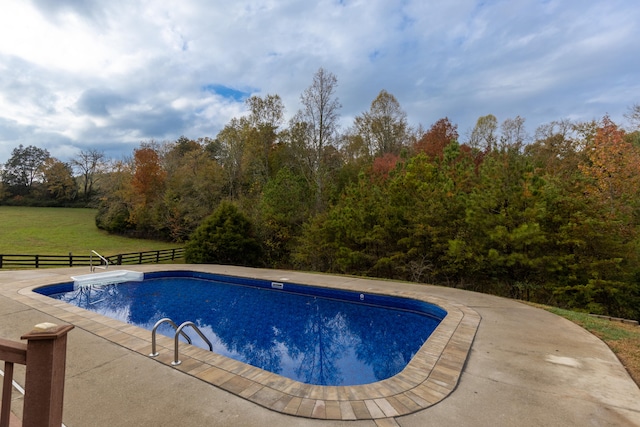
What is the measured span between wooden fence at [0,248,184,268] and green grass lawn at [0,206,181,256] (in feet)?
10.8

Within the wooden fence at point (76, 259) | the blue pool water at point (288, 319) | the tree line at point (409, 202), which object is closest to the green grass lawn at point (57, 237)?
the tree line at point (409, 202)

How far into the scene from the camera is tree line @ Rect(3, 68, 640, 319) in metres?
8.34

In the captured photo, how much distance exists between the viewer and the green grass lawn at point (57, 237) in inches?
759

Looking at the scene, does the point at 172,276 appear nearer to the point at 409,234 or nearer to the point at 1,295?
the point at 1,295

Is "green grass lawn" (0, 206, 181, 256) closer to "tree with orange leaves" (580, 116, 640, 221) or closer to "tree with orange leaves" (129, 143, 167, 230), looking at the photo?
"tree with orange leaves" (129, 143, 167, 230)

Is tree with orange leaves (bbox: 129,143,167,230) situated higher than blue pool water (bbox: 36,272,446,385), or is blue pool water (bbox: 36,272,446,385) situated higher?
tree with orange leaves (bbox: 129,143,167,230)

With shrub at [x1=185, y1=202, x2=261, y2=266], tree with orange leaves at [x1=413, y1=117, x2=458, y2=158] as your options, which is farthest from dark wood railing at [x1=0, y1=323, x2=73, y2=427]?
tree with orange leaves at [x1=413, y1=117, x2=458, y2=158]

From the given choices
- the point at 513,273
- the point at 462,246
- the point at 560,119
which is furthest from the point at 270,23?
the point at 560,119

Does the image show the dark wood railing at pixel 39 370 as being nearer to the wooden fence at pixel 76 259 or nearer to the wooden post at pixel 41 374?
the wooden post at pixel 41 374

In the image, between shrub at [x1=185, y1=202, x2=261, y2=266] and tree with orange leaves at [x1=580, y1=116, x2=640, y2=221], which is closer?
tree with orange leaves at [x1=580, y1=116, x2=640, y2=221]

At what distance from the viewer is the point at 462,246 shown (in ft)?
30.9

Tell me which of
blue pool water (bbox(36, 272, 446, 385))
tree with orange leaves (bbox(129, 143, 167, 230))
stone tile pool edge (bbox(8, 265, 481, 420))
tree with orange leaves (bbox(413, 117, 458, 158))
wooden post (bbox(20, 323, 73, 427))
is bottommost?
blue pool water (bbox(36, 272, 446, 385))

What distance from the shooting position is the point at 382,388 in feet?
11.0

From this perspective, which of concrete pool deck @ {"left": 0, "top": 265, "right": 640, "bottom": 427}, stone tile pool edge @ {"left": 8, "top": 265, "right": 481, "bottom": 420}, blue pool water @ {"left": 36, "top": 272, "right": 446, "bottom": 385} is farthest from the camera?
blue pool water @ {"left": 36, "top": 272, "right": 446, "bottom": 385}
